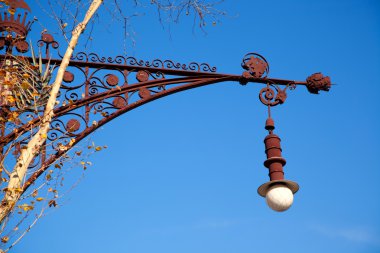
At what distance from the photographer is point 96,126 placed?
595 cm

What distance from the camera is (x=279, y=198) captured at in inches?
229

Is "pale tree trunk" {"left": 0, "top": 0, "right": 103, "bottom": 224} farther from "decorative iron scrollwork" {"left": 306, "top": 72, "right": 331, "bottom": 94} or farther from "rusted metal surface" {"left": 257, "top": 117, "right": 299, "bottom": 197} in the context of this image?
"decorative iron scrollwork" {"left": 306, "top": 72, "right": 331, "bottom": 94}

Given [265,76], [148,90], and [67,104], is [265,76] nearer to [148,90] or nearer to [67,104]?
[148,90]

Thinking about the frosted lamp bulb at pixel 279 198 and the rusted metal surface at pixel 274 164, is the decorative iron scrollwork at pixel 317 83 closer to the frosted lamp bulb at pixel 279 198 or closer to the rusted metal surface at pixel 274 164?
the rusted metal surface at pixel 274 164

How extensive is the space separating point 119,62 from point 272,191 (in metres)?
2.41

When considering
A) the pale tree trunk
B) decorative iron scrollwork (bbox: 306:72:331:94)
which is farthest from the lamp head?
the pale tree trunk

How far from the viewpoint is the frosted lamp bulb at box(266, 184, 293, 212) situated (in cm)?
581

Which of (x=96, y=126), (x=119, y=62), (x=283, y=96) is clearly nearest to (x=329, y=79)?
(x=283, y=96)

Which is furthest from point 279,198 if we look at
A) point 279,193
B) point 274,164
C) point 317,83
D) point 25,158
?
point 25,158

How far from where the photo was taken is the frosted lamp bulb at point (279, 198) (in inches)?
229

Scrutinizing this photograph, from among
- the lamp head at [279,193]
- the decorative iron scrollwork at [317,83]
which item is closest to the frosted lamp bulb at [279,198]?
the lamp head at [279,193]

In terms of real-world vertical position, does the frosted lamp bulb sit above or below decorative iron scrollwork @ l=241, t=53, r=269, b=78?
below

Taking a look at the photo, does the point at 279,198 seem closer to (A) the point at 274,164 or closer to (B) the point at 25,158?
(A) the point at 274,164

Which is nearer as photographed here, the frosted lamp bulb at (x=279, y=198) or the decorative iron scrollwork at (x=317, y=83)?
the frosted lamp bulb at (x=279, y=198)
